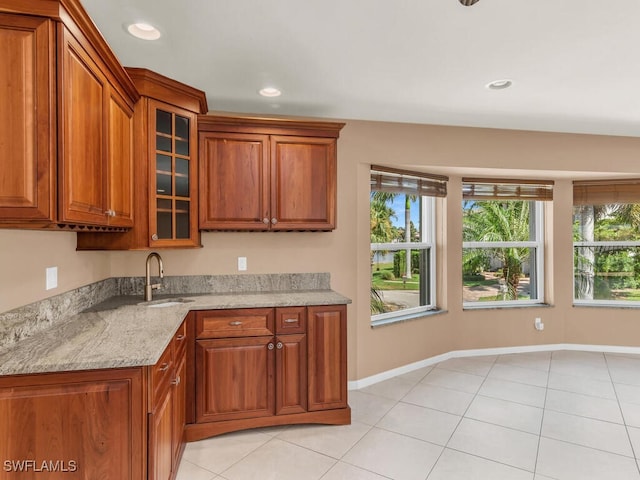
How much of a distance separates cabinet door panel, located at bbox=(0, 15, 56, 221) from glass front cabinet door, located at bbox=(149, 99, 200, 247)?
3.48ft

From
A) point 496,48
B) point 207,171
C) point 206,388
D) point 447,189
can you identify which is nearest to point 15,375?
point 206,388

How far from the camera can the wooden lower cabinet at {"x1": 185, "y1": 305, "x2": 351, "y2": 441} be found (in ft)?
8.21

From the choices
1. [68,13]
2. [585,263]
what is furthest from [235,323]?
[585,263]

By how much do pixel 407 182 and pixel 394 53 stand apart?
1.65 meters

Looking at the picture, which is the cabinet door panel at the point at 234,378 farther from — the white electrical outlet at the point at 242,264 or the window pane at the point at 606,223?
the window pane at the point at 606,223

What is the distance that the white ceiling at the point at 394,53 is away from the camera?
6.09ft

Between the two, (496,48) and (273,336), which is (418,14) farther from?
(273,336)

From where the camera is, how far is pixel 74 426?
145cm

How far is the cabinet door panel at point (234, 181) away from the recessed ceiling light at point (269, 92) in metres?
0.32

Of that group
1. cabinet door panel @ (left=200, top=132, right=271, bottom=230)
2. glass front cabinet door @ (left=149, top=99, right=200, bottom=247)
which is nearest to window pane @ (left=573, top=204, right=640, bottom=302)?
cabinet door panel @ (left=200, top=132, right=271, bottom=230)

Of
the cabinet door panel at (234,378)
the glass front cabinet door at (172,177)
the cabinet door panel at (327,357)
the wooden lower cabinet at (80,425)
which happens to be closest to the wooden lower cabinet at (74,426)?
the wooden lower cabinet at (80,425)

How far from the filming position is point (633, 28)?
1995 mm

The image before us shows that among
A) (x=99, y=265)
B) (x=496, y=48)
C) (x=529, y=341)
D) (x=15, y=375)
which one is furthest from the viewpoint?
(x=529, y=341)

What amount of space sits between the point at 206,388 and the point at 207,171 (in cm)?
154
